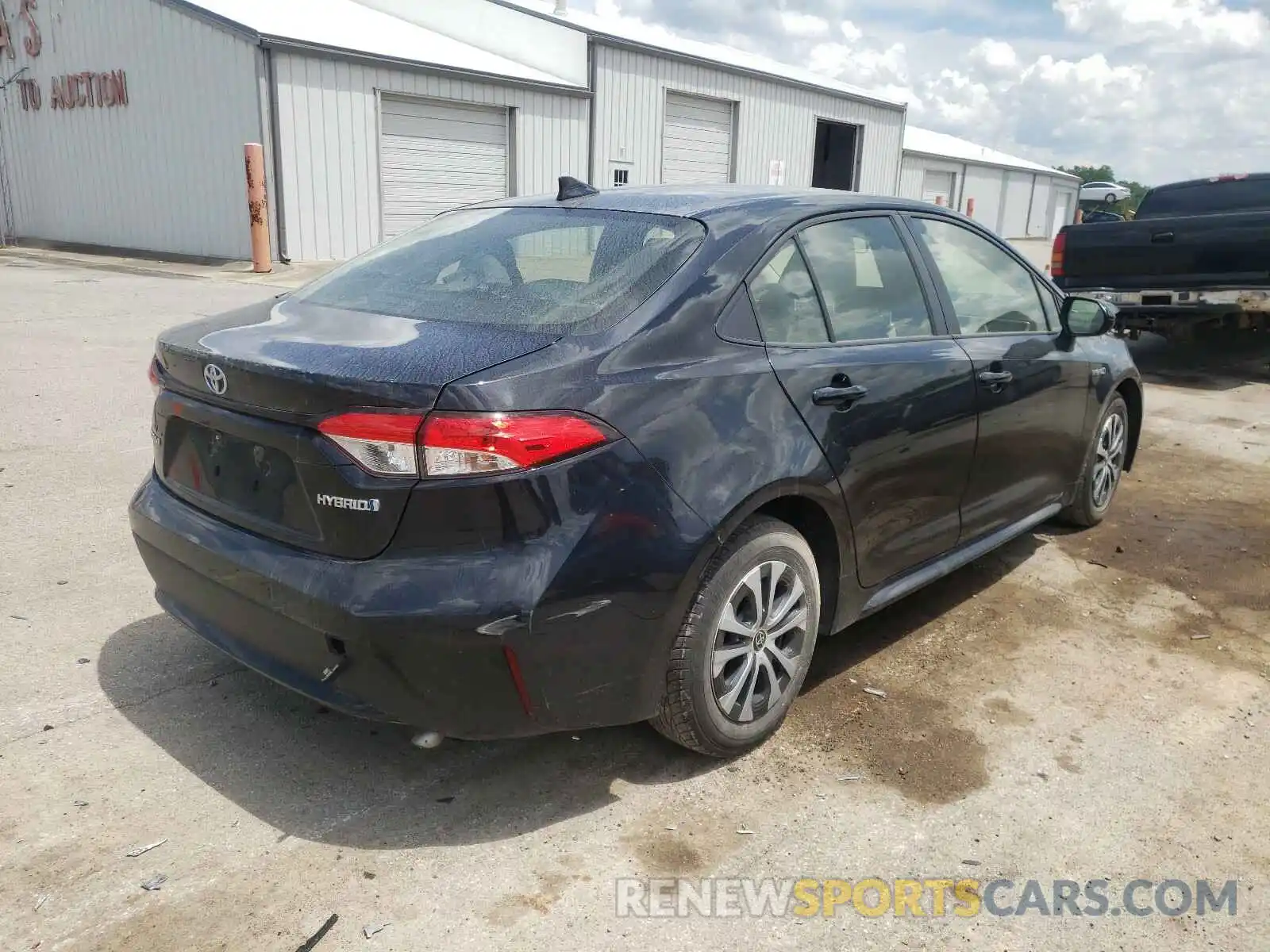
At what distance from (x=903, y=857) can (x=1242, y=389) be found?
334 inches

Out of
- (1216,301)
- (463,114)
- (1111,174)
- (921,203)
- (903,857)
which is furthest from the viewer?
(1111,174)

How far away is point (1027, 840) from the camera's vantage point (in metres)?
2.74

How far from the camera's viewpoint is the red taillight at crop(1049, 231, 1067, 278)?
10125mm

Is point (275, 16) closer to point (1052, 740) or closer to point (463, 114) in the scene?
point (463, 114)

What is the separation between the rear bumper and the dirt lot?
1.17ft

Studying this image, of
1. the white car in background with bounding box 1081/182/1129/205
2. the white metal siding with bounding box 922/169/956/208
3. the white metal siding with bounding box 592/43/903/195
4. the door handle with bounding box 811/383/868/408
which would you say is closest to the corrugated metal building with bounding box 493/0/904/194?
the white metal siding with bounding box 592/43/903/195

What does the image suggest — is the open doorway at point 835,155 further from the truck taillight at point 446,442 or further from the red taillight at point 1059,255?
the truck taillight at point 446,442

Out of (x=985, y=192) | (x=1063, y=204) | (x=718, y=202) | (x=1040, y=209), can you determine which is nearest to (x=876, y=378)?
(x=718, y=202)

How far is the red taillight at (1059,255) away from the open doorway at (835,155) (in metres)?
18.4

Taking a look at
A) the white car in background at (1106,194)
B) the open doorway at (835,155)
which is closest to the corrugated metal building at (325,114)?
the open doorway at (835,155)

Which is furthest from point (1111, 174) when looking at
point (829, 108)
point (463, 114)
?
point (463, 114)

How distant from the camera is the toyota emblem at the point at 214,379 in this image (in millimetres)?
2734

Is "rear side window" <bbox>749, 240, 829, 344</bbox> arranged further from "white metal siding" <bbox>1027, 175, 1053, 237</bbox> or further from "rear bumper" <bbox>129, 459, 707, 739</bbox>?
"white metal siding" <bbox>1027, 175, 1053, 237</bbox>

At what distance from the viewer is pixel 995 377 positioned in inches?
154
